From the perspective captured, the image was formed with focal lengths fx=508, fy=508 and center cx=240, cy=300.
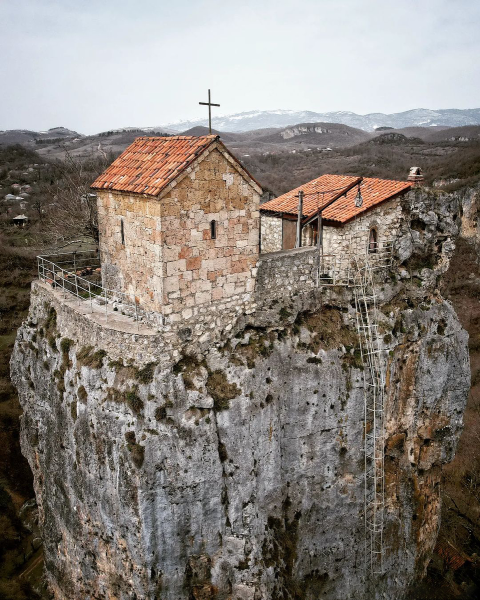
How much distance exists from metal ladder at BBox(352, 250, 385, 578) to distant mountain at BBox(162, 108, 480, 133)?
10654 centimetres

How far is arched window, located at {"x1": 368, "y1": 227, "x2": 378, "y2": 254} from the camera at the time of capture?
15055mm

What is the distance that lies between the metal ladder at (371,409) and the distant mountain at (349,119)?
107 meters

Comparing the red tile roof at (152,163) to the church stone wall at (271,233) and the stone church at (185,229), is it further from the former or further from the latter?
the church stone wall at (271,233)

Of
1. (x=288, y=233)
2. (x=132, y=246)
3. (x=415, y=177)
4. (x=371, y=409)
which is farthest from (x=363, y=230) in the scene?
(x=132, y=246)

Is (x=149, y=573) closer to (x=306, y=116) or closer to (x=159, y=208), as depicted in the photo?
(x=159, y=208)

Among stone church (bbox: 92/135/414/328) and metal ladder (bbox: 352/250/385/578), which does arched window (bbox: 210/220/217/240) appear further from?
metal ladder (bbox: 352/250/385/578)

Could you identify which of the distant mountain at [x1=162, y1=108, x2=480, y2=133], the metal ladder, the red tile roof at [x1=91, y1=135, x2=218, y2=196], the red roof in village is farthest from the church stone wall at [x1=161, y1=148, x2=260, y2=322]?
the distant mountain at [x1=162, y1=108, x2=480, y2=133]

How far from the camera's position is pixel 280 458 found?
42.8ft

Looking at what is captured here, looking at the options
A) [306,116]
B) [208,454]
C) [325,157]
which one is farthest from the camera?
[306,116]

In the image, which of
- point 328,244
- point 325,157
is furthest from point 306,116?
point 328,244

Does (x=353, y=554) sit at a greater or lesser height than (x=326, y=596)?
greater

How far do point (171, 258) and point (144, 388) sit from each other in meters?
2.90

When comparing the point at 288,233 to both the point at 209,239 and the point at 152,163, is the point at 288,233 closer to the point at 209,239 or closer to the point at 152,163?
the point at 209,239

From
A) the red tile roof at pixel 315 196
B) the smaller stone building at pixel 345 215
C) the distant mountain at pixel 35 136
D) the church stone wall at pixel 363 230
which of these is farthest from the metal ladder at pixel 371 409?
the distant mountain at pixel 35 136
